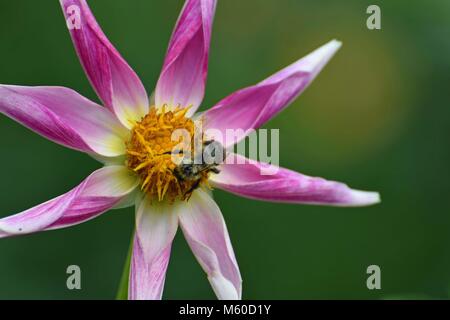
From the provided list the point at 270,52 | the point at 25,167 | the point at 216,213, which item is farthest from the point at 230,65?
the point at 216,213

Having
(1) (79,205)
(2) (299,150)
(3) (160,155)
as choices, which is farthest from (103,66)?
(2) (299,150)

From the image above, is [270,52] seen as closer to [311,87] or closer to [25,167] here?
[311,87]

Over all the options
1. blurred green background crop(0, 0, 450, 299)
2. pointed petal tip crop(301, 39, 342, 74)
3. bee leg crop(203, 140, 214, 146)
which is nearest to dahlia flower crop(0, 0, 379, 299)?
pointed petal tip crop(301, 39, 342, 74)

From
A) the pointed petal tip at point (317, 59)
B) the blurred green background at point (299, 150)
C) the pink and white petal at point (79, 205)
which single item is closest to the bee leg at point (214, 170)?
the pink and white petal at point (79, 205)

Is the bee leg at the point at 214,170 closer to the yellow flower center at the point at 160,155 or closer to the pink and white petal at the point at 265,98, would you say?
the yellow flower center at the point at 160,155

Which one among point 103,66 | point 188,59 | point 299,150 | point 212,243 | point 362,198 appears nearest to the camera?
point 362,198

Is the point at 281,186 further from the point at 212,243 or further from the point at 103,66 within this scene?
the point at 103,66

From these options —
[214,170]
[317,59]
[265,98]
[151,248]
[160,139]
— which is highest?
[317,59]
